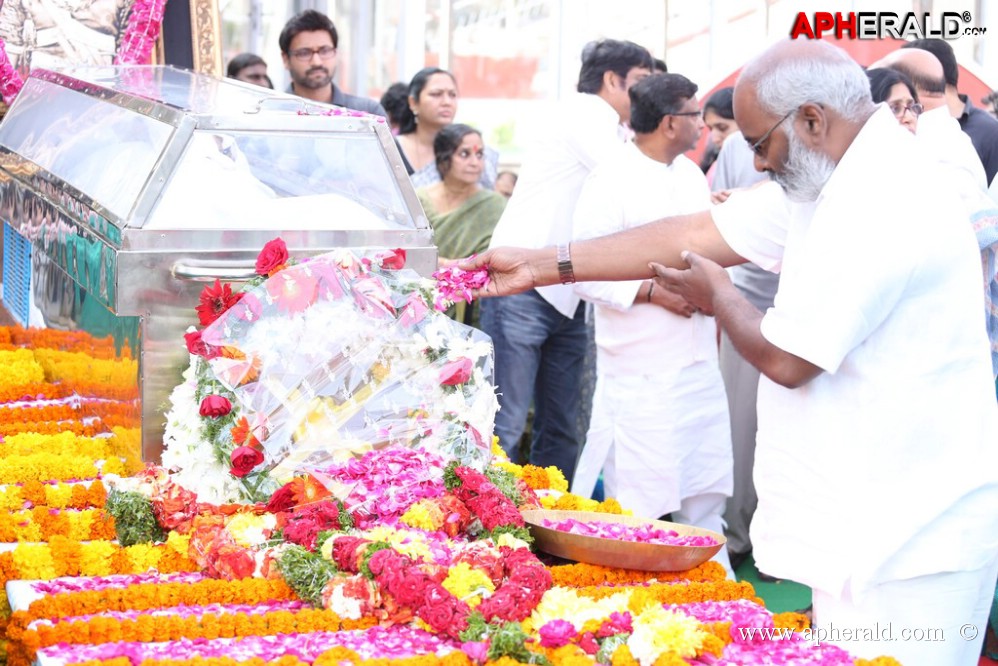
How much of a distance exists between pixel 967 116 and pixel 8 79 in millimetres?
4436

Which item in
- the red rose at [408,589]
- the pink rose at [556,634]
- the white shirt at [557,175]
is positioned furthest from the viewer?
the white shirt at [557,175]

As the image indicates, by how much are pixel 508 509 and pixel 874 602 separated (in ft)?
2.78

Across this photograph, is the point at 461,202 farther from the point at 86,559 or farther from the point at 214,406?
the point at 86,559

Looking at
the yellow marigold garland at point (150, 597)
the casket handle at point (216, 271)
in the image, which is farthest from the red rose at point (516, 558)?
the casket handle at point (216, 271)

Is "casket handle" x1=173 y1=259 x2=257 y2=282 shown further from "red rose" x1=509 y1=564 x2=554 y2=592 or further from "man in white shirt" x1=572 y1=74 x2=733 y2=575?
"man in white shirt" x1=572 y1=74 x2=733 y2=575

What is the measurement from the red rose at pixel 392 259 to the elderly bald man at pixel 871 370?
0.93 m

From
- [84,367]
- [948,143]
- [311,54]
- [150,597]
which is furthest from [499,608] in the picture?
[311,54]

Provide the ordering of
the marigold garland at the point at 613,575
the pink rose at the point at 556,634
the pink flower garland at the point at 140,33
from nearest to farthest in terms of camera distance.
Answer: the pink rose at the point at 556,634 < the marigold garland at the point at 613,575 < the pink flower garland at the point at 140,33

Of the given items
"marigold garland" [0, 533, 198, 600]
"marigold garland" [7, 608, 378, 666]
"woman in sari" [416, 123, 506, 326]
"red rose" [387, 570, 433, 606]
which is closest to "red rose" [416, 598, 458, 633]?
"red rose" [387, 570, 433, 606]

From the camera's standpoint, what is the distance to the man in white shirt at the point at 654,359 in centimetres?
503

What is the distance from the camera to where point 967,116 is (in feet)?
19.5

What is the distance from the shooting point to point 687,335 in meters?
5.06

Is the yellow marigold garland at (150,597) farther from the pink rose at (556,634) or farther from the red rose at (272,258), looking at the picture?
the red rose at (272,258)

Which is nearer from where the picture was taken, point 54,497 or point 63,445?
point 54,497
